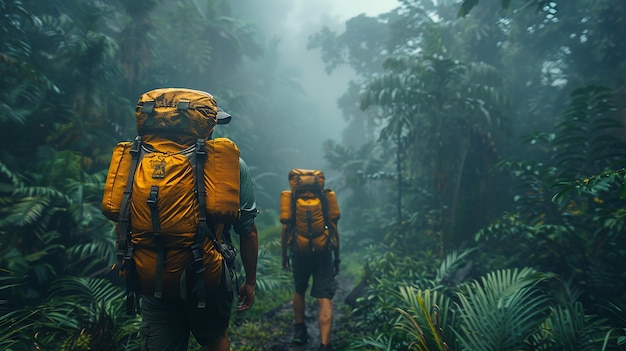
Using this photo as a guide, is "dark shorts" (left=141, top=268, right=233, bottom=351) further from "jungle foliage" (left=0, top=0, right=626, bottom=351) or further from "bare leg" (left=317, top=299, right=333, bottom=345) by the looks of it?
"bare leg" (left=317, top=299, right=333, bottom=345)

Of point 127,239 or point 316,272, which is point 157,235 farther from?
point 316,272

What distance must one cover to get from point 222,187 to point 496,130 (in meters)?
9.57

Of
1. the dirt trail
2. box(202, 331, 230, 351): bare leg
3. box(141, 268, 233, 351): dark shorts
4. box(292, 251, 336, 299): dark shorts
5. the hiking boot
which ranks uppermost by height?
box(141, 268, 233, 351): dark shorts

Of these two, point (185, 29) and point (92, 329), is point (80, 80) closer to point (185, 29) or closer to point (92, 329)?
point (92, 329)

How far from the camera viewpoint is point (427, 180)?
33.6 feet

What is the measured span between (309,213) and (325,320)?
1261 millimetres

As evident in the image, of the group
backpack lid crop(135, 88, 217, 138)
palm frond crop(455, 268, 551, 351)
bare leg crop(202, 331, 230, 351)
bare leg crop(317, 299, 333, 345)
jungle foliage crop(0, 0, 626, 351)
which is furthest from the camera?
bare leg crop(317, 299, 333, 345)

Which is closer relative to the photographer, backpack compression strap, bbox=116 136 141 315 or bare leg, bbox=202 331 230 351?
backpack compression strap, bbox=116 136 141 315

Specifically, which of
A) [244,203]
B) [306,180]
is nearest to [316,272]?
[306,180]

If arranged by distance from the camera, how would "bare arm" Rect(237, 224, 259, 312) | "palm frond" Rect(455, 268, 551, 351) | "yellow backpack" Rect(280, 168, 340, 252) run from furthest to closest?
1. "yellow backpack" Rect(280, 168, 340, 252)
2. "palm frond" Rect(455, 268, 551, 351)
3. "bare arm" Rect(237, 224, 259, 312)

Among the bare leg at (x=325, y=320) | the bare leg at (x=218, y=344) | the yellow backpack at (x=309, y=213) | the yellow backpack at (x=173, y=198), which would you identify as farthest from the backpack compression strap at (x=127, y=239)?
the bare leg at (x=325, y=320)

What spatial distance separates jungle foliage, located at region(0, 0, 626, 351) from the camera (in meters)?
3.10

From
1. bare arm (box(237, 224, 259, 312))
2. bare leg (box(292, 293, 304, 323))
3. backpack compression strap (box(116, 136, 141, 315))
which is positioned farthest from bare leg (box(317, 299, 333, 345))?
backpack compression strap (box(116, 136, 141, 315))

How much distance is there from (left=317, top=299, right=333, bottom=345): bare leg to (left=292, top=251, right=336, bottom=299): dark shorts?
90 millimetres
